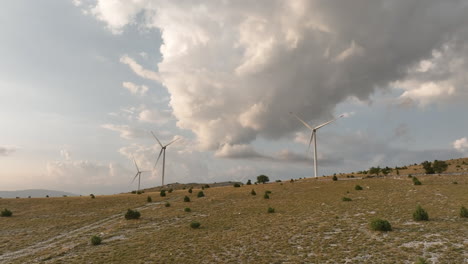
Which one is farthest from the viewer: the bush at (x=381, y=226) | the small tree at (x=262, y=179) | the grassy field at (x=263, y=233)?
the small tree at (x=262, y=179)

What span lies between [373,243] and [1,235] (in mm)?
46239

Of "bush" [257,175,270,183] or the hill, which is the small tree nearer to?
"bush" [257,175,270,183]

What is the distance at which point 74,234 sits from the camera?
34375 mm

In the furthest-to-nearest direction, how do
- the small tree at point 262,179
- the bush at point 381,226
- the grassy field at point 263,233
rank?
the small tree at point 262,179 < the bush at point 381,226 < the grassy field at point 263,233

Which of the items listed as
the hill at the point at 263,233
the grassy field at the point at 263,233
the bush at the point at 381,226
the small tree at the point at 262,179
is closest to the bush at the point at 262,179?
the small tree at the point at 262,179

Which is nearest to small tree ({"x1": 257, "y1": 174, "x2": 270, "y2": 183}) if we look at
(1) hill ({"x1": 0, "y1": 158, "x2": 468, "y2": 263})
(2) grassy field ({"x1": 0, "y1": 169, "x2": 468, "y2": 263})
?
(2) grassy field ({"x1": 0, "y1": 169, "x2": 468, "y2": 263})

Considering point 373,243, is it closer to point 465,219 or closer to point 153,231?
point 465,219

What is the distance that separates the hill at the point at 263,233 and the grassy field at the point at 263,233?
0.08m

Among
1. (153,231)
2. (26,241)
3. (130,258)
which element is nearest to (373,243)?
(130,258)

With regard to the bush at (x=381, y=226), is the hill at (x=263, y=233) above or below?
below

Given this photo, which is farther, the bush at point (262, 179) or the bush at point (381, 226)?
the bush at point (262, 179)

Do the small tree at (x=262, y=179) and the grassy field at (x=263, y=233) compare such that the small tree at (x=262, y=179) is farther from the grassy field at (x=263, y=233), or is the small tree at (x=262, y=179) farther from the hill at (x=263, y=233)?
the hill at (x=263, y=233)

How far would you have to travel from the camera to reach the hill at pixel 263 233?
20812 mm

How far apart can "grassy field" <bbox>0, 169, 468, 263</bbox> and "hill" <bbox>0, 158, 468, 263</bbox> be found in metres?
0.08
